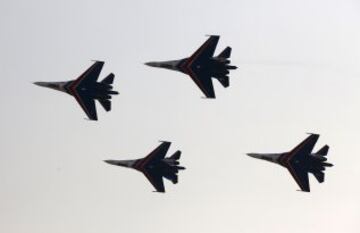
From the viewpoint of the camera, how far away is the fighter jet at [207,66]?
117688mm

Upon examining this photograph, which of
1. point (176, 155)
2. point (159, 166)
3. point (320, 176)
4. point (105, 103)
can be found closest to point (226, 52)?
point (176, 155)

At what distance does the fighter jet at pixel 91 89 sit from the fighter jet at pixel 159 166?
11.3m

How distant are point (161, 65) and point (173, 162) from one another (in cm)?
1678

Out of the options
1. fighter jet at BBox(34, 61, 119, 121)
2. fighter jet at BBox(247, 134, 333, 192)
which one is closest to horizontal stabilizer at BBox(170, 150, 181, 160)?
fighter jet at BBox(34, 61, 119, 121)

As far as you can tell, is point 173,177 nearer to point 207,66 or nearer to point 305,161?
point 207,66

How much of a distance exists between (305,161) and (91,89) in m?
38.5

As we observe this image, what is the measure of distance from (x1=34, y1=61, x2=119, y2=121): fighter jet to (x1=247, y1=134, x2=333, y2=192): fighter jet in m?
31.8

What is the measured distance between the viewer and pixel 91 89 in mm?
120062

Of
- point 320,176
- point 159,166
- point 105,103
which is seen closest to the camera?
point 105,103

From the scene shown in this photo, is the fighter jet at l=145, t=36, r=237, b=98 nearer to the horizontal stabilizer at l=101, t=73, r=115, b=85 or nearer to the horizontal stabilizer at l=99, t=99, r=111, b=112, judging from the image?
the horizontal stabilizer at l=101, t=73, r=115, b=85

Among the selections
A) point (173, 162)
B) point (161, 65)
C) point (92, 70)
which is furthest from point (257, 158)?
point (92, 70)

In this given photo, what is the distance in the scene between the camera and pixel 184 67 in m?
121

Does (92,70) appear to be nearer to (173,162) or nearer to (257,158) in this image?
(173,162)

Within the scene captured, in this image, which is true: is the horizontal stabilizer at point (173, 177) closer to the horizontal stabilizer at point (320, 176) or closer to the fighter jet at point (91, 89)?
the fighter jet at point (91, 89)
